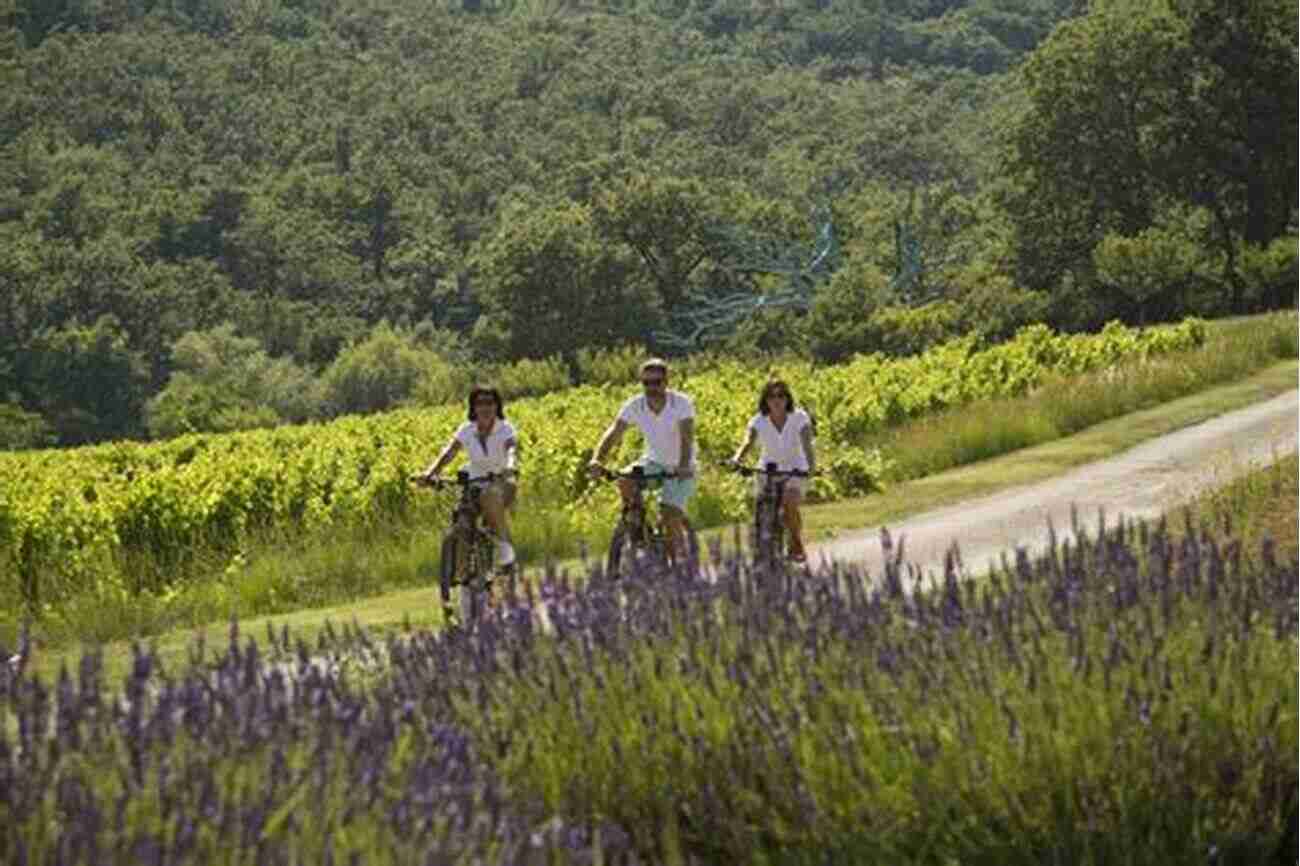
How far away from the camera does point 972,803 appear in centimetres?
528

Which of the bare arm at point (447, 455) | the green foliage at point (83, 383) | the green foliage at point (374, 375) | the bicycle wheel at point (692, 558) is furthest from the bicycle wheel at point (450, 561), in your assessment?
the green foliage at point (374, 375)

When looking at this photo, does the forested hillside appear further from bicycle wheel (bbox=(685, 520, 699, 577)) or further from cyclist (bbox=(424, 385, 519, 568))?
bicycle wheel (bbox=(685, 520, 699, 577))

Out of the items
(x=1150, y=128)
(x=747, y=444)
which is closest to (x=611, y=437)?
(x=747, y=444)

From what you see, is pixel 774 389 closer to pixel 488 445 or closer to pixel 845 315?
pixel 488 445

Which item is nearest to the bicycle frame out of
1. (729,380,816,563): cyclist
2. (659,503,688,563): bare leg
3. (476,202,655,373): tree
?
(659,503,688,563): bare leg

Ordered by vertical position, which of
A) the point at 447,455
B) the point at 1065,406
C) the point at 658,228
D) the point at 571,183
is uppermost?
the point at 571,183

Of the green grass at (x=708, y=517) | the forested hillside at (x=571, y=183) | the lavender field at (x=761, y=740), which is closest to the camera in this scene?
the lavender field at (x=761, y=740)

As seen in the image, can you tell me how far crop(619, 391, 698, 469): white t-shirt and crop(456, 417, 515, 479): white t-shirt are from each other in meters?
0.75

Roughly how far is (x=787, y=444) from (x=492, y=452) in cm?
225

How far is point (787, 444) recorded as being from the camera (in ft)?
46.4

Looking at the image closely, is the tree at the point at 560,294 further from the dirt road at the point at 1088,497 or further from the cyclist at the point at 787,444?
the cyclist at the point at 787,444

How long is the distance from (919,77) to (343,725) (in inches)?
6469

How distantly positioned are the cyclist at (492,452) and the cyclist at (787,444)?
69.4 inches

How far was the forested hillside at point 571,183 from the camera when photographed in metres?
67.2
